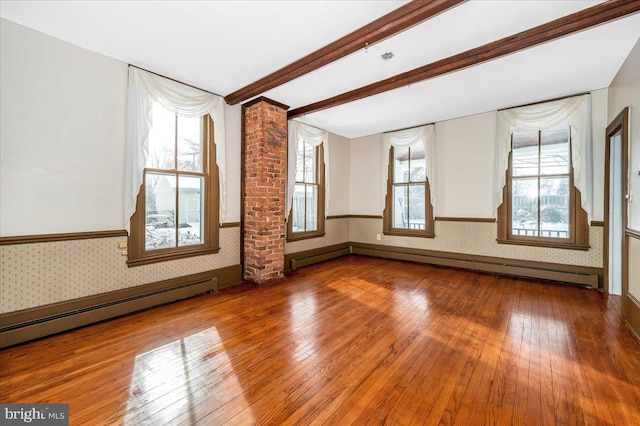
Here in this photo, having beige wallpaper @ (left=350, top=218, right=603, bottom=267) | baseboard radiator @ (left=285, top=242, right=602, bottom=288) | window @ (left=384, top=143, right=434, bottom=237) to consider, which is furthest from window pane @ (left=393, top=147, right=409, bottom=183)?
baseboard radiator @ (left=285, top=242, right=602, bottom=288)

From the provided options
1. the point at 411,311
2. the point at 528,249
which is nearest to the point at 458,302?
the point at 411,311

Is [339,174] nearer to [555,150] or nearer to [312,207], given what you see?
[312,207]

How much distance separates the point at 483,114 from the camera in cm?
484

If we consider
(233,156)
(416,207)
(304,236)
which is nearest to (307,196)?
(304,236)

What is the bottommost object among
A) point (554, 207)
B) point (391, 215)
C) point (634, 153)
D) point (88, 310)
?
point (88, 310)

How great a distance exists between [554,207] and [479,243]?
3.96ft

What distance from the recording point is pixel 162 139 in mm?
3455

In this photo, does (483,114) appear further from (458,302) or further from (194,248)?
(194,248)

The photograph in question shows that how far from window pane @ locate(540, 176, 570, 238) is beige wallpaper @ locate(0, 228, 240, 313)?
561cm

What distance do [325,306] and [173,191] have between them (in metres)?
2.43

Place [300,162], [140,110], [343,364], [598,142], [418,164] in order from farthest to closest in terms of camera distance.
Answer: [418,164]
[300,162]
[598,142]
[140,110]
[343,364]

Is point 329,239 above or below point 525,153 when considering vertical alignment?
below

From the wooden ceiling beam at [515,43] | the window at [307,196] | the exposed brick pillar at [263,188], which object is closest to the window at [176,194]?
the exposed brick pillar at [263,188]

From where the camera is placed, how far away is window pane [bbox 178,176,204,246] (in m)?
3.65
